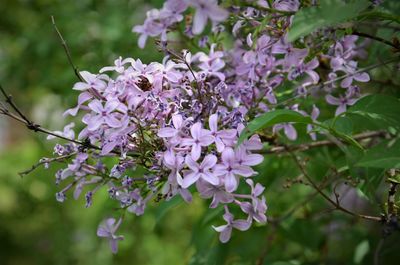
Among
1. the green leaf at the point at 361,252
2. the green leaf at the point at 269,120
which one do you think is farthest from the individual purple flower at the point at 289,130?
the green leaf at the point at 361,252

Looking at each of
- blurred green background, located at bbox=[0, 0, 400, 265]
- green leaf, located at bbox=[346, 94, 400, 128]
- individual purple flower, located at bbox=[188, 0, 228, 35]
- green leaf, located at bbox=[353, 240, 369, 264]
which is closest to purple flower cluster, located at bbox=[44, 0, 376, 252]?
individual purple flower, located at bbox=[188, 0, 228, 35]

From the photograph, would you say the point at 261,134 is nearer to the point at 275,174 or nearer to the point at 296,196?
the point at 275,174

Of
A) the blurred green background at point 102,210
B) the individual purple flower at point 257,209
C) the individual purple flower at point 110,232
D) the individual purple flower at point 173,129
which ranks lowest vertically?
the blurred green background at point 102,210

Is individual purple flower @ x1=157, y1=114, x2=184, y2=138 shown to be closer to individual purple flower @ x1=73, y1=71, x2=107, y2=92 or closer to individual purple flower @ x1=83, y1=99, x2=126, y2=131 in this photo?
individual purple flower @ x1=83, y1=99, x2=126, y2=131

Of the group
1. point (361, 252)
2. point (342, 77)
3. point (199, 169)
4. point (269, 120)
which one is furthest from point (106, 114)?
point (361, 252)

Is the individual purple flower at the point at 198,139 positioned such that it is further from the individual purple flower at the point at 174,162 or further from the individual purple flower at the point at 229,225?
the individual purple flower at the point at 229,225

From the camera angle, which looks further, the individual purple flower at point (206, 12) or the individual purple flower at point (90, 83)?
the individual purple flower at point (90, 83)
